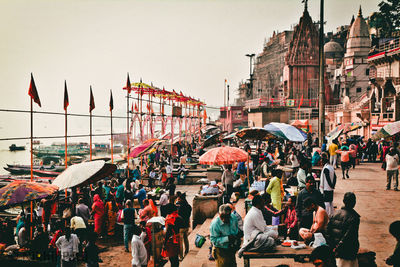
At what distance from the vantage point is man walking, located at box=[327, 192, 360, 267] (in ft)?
17.7

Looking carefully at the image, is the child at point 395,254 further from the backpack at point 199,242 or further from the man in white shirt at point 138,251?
the man in white shirt at point 138,251

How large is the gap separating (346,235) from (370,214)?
4.96m

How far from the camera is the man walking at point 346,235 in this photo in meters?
5.38

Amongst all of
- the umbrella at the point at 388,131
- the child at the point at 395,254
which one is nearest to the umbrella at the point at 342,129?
the umbrella at the point at 388,131

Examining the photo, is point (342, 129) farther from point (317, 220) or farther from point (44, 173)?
point (44, 173)

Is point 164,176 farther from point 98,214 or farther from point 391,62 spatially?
point 391,62

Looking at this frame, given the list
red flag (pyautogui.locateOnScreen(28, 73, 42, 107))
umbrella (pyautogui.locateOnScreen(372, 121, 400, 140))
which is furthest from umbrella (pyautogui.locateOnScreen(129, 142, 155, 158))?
umbrella (pyautogui.locateOnScreen(372, 121, 400, 140))

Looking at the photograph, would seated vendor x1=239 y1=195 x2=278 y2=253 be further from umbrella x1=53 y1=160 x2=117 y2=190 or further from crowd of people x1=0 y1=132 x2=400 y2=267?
umbrella x1=53 y1=160 x2=117 y2=190

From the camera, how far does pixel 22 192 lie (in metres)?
8.23

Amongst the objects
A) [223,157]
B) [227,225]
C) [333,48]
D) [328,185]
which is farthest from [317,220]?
[333,48]

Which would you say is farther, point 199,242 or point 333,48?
point 333,48

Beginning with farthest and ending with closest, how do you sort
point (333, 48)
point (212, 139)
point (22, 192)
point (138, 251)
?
point (333, 48) < point (212, 139) < point (22, 192) < point (138, 251)

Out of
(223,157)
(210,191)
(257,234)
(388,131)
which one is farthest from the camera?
(210,191)

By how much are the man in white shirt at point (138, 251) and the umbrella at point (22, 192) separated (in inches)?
97.6
